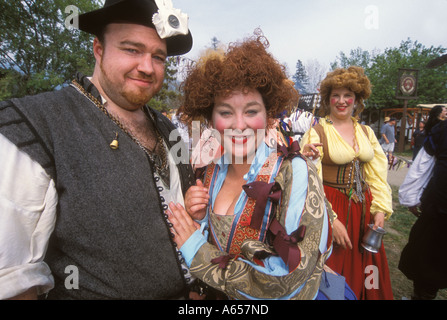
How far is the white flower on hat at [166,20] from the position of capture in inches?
49.6

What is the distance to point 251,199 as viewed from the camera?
132 centimetres

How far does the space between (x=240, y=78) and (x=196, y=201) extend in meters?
0.78

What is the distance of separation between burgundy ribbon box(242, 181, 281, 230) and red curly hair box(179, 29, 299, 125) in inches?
23.0

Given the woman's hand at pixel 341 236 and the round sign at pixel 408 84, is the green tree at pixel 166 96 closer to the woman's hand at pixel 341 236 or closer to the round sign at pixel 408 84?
the woman's hand at pixel 341 236

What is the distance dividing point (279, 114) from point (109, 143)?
1.12 meters


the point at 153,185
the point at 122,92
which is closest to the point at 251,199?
the point at 153,185

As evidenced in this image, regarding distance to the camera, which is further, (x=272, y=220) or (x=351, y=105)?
(x=351, y=105)

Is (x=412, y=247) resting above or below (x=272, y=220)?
below

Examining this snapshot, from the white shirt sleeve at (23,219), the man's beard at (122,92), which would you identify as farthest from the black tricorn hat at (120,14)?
the white shirt sleeve at (23,219)

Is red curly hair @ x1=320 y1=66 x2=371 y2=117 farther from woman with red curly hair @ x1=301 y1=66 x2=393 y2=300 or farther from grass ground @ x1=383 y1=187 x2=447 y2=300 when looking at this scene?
grass ground @ x1=383 y1=187 x2=447 y2=300

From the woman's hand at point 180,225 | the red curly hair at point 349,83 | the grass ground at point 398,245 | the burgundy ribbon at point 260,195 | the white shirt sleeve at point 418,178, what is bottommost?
the grass ground at point 398,245

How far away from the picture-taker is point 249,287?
41.0 inches
